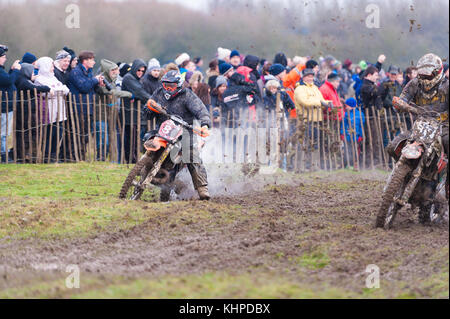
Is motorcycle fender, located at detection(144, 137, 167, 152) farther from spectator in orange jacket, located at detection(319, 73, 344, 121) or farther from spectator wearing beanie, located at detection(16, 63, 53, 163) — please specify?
spectator in orange jacket, located at detection(319, 73, 344, 121)

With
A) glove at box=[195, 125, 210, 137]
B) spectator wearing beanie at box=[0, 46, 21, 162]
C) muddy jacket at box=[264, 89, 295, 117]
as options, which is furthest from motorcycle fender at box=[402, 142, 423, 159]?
spectator wearing beanie at box=[0, 46, 21, 162]

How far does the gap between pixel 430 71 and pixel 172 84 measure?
430 centimetres

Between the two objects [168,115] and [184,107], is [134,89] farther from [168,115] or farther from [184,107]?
[168,115]

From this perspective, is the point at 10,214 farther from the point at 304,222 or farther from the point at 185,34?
the point at 185,34

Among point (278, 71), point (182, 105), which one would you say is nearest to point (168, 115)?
point (182, 105)

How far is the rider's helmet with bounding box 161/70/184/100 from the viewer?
12.4m

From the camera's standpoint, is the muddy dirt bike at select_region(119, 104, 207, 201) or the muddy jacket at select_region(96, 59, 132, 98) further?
the muddy jacket at select_region(96, 59, 132, 98)

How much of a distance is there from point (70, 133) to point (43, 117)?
2.41 ft

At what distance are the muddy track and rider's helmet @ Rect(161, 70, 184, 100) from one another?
194 cm

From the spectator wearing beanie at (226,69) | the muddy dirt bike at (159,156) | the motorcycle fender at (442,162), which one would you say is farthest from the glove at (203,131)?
the spectator wearing beanie at (226,69)

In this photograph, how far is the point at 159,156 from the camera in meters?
12.2

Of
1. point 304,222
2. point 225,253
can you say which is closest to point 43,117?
point 304,222

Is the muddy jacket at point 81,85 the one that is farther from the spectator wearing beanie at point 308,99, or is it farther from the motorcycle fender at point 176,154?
the motorcycle fender at point 176,154
